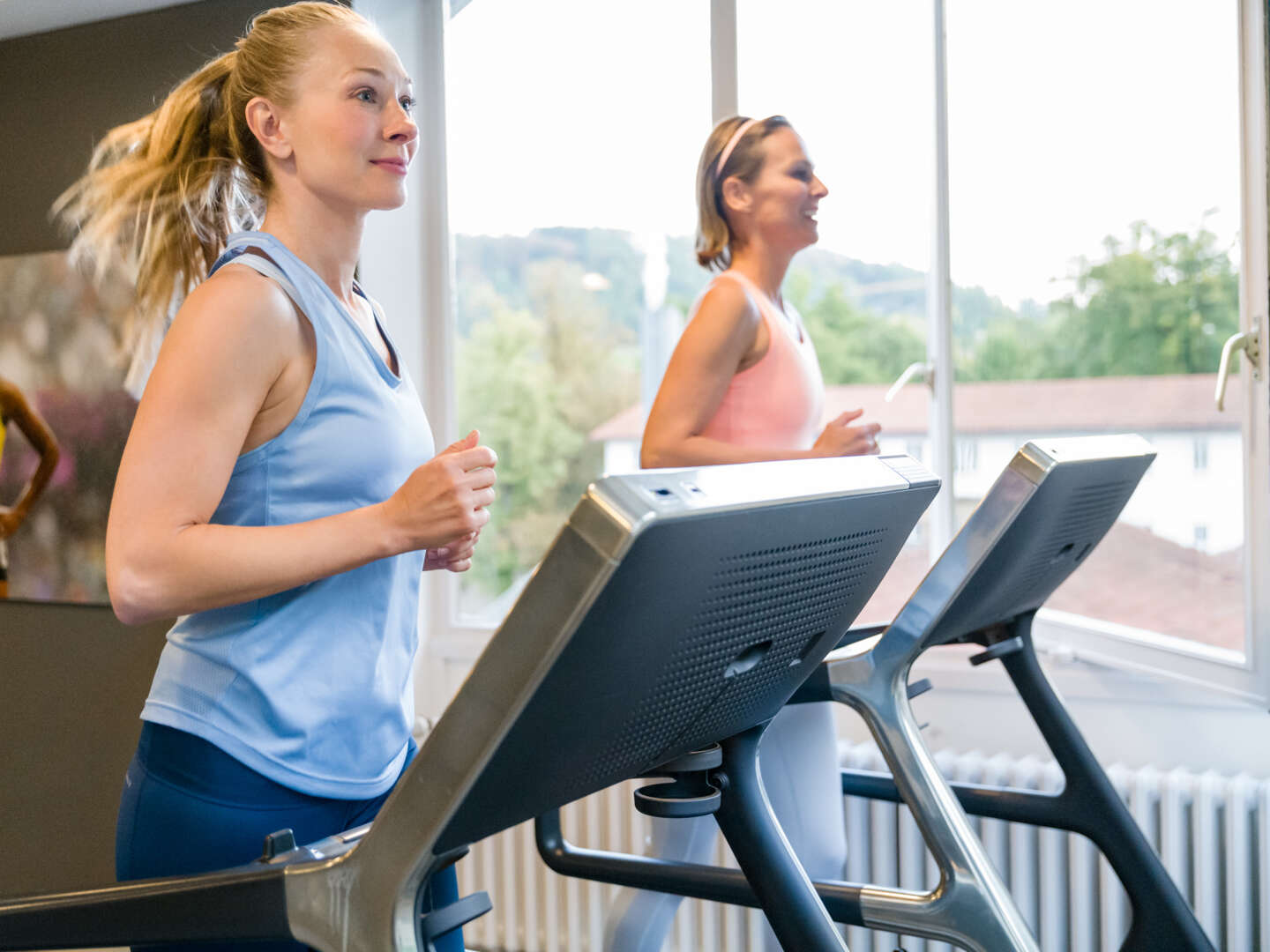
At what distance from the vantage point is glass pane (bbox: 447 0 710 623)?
294cm

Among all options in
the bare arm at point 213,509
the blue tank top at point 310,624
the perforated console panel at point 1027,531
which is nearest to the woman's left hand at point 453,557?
the blue tank top at point 310,624

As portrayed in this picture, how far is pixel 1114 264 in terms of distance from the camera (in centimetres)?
235

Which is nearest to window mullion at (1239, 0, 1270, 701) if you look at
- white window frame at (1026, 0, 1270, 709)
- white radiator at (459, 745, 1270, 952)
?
white window frame at (1026, 0, 1270, 709)

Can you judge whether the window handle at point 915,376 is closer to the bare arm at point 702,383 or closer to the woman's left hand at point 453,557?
the bare arm at point 702,383

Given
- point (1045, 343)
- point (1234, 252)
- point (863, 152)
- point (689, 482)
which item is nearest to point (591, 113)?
point (863, 152)

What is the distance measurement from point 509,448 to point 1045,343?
138cm

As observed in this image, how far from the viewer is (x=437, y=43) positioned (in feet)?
10.3

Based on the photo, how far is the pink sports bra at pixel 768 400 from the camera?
5.97 ft

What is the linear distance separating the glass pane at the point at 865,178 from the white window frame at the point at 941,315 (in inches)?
2.1

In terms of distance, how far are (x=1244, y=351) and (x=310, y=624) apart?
1738mm

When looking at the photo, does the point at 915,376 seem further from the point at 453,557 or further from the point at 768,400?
the point at 453,557

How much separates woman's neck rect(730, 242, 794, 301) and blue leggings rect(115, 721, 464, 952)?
117 centimetres

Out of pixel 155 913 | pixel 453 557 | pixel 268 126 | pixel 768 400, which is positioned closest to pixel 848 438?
pixel 768 400

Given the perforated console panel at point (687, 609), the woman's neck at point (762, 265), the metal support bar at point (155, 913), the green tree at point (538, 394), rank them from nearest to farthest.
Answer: the perforated console panel at point (687, 609), the metal support bar at point (155, 913), the woman's neck at point (762, 265), the green tree at point (538, 394)
